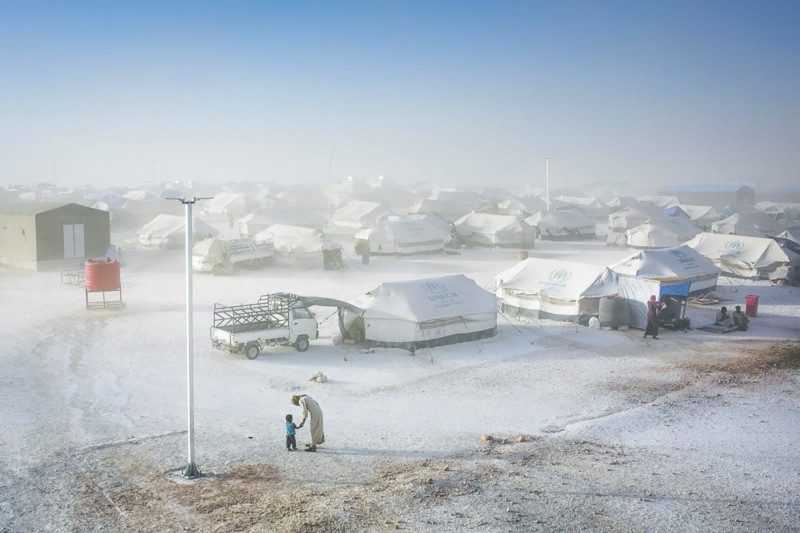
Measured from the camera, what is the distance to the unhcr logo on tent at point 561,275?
30578 mm

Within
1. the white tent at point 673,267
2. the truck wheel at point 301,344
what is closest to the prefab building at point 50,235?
the truck wheel at point 301,344

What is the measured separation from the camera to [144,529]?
12000 millimetres

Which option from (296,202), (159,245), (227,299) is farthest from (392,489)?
(296,202)

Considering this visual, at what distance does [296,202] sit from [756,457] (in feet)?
282

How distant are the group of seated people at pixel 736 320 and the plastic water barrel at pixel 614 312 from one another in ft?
13.8

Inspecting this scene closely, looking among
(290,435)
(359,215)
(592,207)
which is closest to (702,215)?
(592,207)

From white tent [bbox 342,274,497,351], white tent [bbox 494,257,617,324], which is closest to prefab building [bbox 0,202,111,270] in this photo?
white tent [bbox 342,274,497,351]

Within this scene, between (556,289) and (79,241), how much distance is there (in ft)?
97.1

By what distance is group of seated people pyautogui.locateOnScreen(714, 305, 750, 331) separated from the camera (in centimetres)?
2878

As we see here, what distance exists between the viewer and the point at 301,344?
2481 cm

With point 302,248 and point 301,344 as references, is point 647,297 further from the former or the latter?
point 302,248

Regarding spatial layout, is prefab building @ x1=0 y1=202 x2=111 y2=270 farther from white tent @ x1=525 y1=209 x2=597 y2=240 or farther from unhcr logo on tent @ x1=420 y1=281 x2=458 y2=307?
white tent @ x1=525 y1=209 x2=597 y2=240

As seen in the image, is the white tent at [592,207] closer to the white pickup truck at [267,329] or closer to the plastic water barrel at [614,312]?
the plastic water barrel at [614,312]

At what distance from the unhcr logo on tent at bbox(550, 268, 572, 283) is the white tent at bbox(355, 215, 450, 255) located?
20609mm
